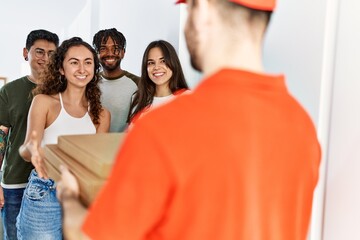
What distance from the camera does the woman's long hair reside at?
5.69 feet

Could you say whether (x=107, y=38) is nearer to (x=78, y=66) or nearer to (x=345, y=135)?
(x=78, y=66)

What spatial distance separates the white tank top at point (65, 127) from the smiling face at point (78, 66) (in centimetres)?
12

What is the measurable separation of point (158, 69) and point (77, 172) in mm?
1121

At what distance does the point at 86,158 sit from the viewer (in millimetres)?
673

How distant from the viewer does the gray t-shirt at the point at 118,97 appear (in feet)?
6.13

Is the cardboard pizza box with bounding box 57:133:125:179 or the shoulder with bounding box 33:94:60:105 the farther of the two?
the shoulder with bounding box 33:94:60:105

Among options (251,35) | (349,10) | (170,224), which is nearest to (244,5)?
(251,35)

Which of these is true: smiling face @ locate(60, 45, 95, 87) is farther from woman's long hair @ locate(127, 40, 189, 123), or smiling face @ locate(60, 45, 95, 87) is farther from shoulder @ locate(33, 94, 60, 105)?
woman's long hair @ locate(127, 40, 189, 123)

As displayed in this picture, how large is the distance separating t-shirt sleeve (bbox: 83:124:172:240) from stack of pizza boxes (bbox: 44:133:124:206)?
11cm

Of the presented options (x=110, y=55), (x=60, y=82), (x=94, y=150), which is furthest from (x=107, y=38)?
(x=94, y=150)

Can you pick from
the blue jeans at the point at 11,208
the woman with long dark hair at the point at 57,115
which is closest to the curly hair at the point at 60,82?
the woman with long dark hair at the point at 57,115

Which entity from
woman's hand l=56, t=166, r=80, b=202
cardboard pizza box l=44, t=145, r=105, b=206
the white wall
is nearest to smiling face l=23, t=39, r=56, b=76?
cardboard pizza box l=44, t=145, r=105, b=206

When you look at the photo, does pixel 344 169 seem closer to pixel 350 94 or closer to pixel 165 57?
pixel 350 94

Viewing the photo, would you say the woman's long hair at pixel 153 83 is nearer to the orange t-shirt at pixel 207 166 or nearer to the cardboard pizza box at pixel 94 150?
the cardboard pizza box at pixel 94 150
